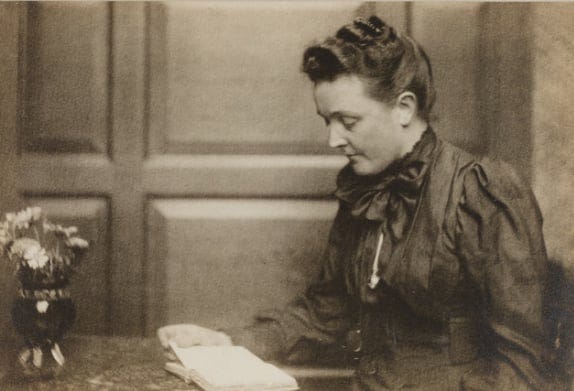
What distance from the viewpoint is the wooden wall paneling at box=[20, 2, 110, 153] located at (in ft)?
3.37

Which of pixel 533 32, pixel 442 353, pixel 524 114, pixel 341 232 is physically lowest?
pixel 442 353

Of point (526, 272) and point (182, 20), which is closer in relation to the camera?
point (526, 272)

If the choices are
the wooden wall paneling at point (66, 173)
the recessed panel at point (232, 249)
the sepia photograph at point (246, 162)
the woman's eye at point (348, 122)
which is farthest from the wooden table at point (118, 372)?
the woman's eye at point (348, 122)

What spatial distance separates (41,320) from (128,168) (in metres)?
0.29

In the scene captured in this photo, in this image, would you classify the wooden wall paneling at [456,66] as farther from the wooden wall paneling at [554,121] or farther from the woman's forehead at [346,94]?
the woman's forehead at [346,94]

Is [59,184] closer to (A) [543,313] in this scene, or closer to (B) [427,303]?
(B) [427,303]

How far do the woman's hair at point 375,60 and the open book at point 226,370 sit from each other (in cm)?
36

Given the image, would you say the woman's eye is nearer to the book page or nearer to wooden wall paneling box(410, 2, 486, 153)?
wooden wall paneling box(410, 2, 486, 153)

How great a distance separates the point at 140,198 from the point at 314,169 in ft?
0.92

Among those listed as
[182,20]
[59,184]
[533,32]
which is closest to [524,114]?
[533,32]

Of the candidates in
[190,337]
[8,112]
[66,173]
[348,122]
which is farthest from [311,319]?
[8,112]

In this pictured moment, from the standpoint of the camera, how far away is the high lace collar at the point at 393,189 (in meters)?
0.84

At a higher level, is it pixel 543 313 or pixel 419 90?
pixel 419 90

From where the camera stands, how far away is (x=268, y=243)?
41.3 inches
